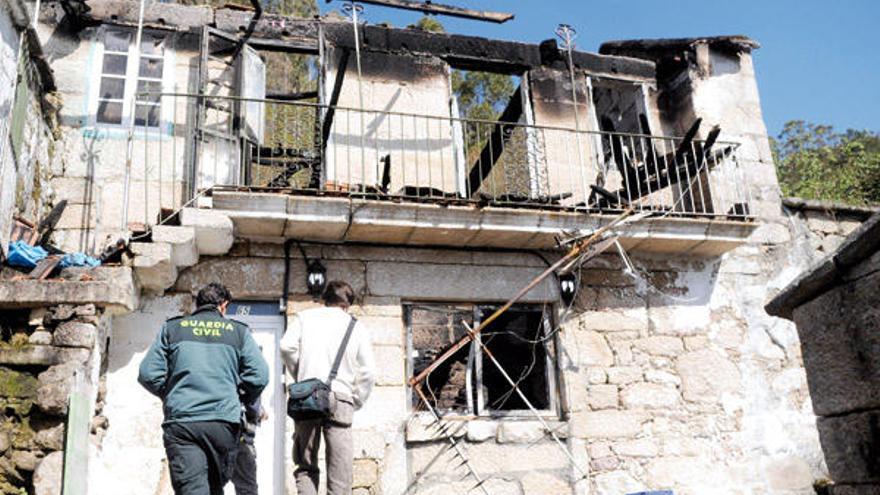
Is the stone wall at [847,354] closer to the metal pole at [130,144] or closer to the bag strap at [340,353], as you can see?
the bag strap at [340,353]

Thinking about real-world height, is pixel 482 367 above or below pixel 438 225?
below

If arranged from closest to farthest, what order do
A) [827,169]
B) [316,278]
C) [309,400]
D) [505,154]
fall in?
1. [309,400]
2. [316,278]
3. [505,154]
4. [827,169]

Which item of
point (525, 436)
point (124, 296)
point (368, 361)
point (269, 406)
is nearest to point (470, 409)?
point (525, 436)

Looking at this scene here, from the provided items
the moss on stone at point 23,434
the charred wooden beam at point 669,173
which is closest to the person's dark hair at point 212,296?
the moss on stone at point 23,434

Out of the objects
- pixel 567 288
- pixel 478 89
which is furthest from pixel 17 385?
pixel 478 89

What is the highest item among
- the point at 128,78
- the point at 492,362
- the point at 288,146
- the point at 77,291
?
the point at 288,146

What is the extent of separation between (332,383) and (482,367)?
295 centimetres

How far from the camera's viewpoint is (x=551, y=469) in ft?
23.7

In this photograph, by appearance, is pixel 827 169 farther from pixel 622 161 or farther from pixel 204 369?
pixel 204 369

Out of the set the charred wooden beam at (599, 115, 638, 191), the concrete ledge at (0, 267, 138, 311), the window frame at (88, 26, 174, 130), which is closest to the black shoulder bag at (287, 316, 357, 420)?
the concrete ledge at (0, 267, 138, 311)

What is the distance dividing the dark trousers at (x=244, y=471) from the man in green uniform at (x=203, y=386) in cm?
55

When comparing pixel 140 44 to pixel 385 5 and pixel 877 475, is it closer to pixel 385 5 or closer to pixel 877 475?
pixel 385 5

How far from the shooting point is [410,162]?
8547 mm

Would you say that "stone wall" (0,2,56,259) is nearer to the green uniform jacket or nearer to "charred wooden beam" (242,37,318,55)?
"charred wooden beam" (242,37,318,55)
